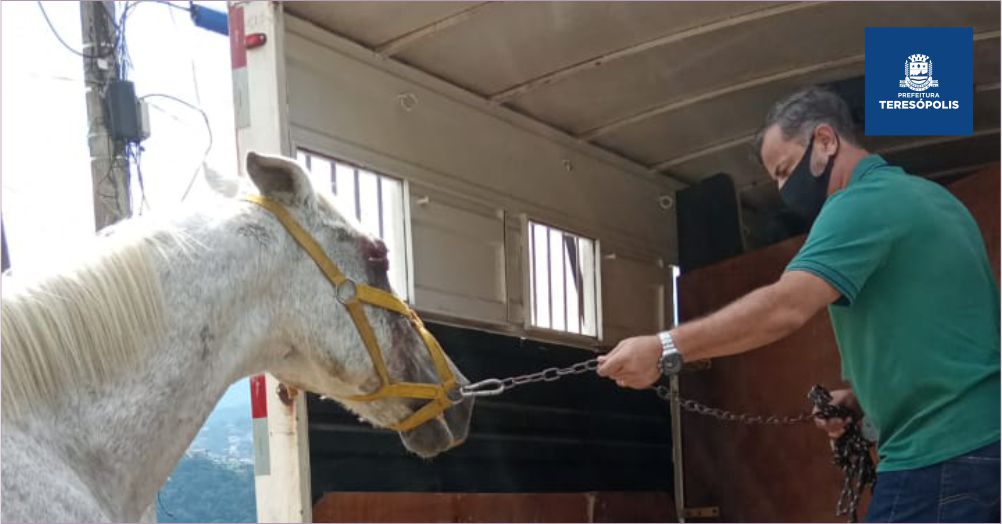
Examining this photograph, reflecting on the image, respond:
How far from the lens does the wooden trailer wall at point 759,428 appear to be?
5582mm

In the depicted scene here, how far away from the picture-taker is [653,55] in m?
5.00

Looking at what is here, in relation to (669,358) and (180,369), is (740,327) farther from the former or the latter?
(180,369)

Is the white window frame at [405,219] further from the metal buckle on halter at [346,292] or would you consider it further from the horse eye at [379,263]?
the metal buckle on halter at [346,292]

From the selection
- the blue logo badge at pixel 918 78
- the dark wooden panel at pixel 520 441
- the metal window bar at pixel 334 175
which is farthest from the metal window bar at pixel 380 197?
the blue logo badge at pixel 918 78

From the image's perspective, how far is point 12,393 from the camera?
220cm

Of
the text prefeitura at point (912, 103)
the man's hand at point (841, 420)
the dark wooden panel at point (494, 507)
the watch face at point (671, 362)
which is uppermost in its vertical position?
the text prefeitura at point (912, 103)

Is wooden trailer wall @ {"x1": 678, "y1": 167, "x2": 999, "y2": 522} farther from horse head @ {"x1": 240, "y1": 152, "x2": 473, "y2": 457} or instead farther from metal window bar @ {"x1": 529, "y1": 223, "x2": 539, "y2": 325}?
horse head @ {"x1": 240, "y1": 152, "x2": 473, "y2": 457}

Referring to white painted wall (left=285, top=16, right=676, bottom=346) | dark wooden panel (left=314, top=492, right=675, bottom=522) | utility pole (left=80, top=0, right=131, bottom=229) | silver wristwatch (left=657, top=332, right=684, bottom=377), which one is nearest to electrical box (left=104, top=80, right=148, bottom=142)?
utility pole (left=80, top=0, right=131, bottom=229)

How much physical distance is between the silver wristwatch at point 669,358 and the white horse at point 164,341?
25.1 inches

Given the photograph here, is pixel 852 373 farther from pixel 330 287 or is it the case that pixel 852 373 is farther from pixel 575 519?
pixel 575 519

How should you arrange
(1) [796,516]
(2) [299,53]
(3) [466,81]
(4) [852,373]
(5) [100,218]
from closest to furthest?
(4) [852,373] < (2) [299,53] < (3) [466,81] < (1) [796,516] < (5) [100,218]

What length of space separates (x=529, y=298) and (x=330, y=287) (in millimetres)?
2507

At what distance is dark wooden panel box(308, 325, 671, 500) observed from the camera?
4.11 metres

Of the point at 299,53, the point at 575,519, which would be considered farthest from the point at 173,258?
the point at 575,519
